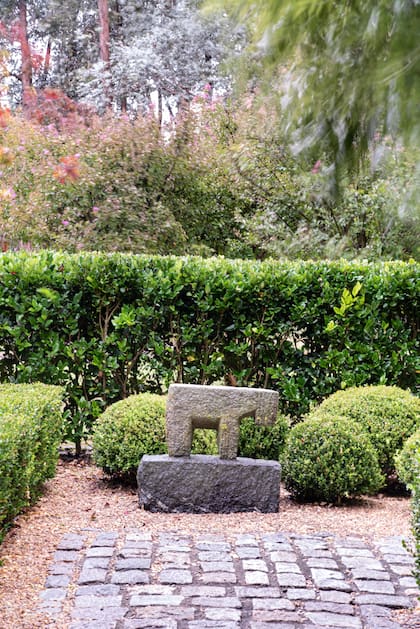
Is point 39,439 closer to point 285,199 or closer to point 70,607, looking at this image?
point 70,607

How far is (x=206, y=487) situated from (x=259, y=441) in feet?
2.96

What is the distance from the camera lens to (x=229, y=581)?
13.3ft

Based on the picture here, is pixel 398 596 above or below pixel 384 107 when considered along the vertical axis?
below

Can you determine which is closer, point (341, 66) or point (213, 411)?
point (341, 66)

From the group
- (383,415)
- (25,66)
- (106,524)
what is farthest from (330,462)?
(25,66)

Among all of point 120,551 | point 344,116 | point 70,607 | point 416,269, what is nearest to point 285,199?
point 416,269

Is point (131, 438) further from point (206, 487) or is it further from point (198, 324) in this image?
point (198, 324)

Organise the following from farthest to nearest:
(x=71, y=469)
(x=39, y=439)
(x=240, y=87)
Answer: (x=71, y=469) < (x=39, y=439) < (x=240, y=87)

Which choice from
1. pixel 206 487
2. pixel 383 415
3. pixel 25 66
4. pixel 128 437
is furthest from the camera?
pixel 25 66

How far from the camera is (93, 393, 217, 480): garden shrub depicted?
19.0ft

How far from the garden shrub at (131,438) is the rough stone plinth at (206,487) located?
1.46 ft

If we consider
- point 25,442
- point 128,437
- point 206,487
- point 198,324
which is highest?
point 198,324

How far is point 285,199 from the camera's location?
432 inches

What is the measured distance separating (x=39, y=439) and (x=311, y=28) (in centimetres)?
389
